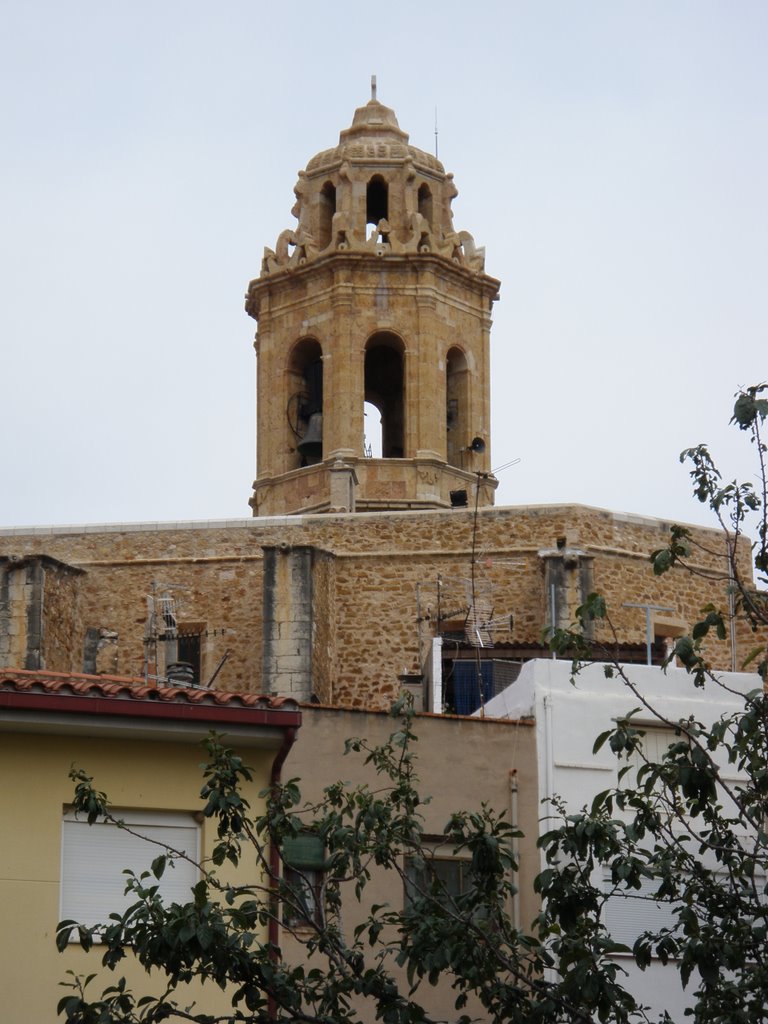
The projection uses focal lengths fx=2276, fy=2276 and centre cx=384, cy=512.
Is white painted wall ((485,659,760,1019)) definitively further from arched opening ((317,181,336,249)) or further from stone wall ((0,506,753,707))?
arched opening ((317,181,336,249))

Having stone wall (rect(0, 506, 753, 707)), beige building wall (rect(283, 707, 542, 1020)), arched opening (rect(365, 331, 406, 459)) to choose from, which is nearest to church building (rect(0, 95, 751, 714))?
stone wall (rect(0, 506, 753, 707))

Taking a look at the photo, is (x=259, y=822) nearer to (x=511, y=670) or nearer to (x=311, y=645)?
(x=511, y=670)

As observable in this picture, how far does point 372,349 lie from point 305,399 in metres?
1.62

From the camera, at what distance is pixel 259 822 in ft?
45.1

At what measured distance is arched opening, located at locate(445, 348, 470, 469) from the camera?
37.8 m

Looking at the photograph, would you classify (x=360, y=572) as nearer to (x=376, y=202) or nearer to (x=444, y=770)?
(x=376, y=202)

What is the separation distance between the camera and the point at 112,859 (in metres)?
16.2

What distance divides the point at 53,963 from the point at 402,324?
75.3ft

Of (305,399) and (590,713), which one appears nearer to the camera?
(590,713)

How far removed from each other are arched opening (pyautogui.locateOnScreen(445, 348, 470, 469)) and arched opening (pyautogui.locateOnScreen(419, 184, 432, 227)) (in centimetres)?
289

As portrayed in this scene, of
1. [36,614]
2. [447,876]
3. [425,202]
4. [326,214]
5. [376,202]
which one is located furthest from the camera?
[376,202]

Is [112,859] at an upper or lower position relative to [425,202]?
lower

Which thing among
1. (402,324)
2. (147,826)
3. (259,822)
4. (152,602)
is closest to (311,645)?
(152,602)

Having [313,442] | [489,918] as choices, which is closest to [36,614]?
[313,442]
